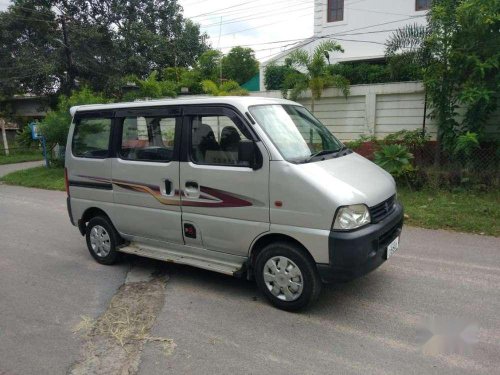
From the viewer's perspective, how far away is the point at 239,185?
408cm

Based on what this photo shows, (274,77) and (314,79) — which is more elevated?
(274,77)

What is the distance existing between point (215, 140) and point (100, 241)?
2.30 meters

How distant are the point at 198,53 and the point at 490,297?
25.5 m

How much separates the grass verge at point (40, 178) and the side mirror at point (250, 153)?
945 cm

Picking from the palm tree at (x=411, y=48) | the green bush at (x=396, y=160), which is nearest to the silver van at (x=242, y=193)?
the green bush at (x=396, y=160)

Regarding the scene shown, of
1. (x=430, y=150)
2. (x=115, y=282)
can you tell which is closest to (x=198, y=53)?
(x=430, y=150)

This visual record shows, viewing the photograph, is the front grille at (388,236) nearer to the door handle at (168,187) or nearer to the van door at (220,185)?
the van door at (220,185)

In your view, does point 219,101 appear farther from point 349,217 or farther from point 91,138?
point 91,138

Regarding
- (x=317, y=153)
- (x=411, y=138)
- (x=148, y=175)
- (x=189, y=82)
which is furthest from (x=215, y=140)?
(x=189, y=82)

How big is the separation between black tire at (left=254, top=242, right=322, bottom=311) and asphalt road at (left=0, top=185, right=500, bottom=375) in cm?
13

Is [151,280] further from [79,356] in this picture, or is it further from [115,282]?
[79,356]

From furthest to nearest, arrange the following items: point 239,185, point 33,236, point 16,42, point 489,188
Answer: point 16,42 < point 489,188 < point 33,236 < point 239,185

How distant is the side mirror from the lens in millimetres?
3914

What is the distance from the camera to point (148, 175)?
15.6 feet
